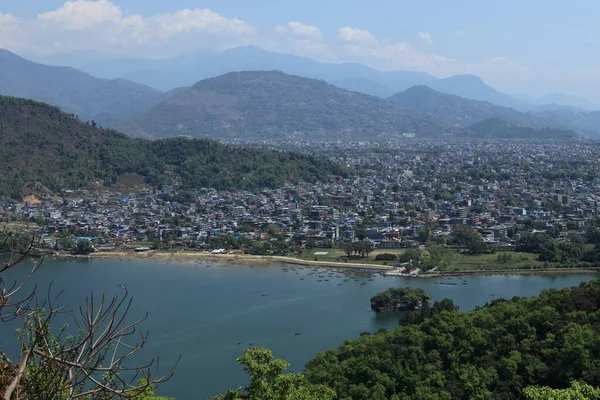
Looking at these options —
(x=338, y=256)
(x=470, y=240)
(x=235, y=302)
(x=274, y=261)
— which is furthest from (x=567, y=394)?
(x=470, y=240)

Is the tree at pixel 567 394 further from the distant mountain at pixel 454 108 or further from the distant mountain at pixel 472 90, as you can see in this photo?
the distant mountain at pixel 472 90

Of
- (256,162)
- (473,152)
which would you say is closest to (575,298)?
(256,162)

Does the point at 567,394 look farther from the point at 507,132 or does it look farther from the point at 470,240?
the point at 507,132

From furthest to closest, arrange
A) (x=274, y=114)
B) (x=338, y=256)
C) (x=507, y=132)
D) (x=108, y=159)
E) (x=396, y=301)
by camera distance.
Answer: (x=274, y=114) → (x=507, y=132) → (x=108, y=159) → (x=338, y=256) → (x=396, y=301)

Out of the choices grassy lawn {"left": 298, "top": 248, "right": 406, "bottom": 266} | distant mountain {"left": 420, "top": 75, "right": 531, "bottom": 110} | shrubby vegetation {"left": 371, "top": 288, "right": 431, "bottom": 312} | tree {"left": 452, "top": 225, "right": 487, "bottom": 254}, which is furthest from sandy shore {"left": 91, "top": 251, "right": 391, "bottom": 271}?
distant mountain {"left": 420, "top": 75, "right": 531, "bottom": 110}

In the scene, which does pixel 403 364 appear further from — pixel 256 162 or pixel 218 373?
pixel 256 162

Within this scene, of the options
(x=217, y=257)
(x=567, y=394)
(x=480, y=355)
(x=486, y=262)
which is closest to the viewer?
(x=567, y=394)
